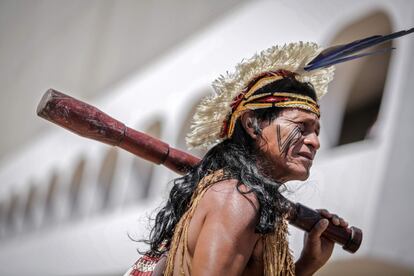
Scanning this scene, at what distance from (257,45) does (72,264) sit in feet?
22.4

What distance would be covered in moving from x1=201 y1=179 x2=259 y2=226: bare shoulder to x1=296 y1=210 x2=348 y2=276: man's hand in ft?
1.67

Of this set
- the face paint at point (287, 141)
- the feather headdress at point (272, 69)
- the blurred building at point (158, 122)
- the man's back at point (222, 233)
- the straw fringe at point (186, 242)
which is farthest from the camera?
the blurred building at point (158, 122)

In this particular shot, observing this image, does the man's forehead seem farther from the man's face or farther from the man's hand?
the man's hand

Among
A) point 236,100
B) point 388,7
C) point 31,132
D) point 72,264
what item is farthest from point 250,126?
point 31,132

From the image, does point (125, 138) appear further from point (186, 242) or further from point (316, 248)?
point (316, 248)

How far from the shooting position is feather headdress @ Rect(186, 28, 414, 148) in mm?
2336

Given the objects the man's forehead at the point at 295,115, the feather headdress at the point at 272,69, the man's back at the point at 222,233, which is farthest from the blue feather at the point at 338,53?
the man's back at the point at 222,233

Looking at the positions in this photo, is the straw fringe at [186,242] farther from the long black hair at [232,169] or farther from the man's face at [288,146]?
the man's face at [288,146]

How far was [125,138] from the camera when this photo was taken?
2369mm

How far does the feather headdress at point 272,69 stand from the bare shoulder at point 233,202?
1.44 ft

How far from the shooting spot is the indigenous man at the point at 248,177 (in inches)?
76.2

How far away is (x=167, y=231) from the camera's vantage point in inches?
90.3

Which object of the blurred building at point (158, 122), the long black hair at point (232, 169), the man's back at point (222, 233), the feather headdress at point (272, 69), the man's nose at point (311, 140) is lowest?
the man's back at point (222, 233)

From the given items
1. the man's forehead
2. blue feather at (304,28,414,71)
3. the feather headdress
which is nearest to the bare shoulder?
the man's forehead
